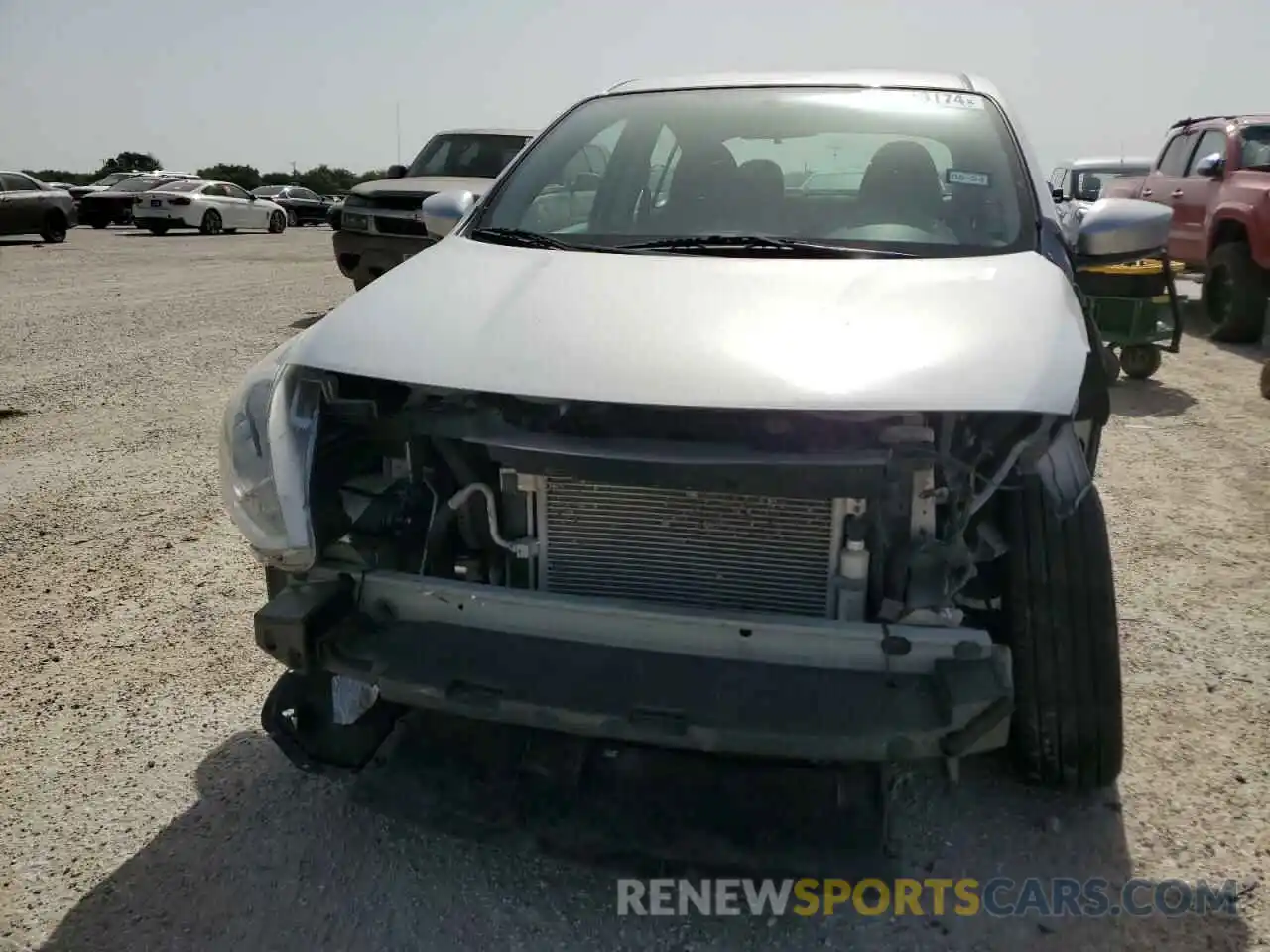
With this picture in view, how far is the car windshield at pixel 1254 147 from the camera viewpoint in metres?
9.20

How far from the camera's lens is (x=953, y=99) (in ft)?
11.0

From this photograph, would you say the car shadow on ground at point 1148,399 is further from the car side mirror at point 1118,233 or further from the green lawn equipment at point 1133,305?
the car side mirror at point 1118,233

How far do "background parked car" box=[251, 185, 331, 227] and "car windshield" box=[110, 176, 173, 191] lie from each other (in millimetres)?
5400

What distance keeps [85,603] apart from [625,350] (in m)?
2.54

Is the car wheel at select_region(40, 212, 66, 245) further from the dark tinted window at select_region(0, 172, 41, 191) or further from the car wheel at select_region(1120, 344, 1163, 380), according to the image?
the car wheel at select_region(1120, 344, 1163, 380)

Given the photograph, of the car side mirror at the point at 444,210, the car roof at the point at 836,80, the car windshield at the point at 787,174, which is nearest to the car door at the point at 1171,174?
the car roof at the point at 836,80

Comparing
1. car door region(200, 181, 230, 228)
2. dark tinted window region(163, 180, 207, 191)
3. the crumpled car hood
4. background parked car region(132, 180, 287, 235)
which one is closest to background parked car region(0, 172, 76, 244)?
background parked car region(132, 180, 287, 235)

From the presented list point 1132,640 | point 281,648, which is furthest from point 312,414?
point 1132,640

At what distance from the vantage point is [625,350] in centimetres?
218

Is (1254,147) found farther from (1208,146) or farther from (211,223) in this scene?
(211,223)

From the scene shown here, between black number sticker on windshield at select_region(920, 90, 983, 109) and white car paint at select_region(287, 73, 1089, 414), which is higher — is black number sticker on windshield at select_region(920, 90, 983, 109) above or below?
above

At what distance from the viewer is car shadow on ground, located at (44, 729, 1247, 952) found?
2123 mm

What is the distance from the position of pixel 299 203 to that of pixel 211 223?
24.4 ft

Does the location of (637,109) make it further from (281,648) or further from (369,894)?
(369,894)
